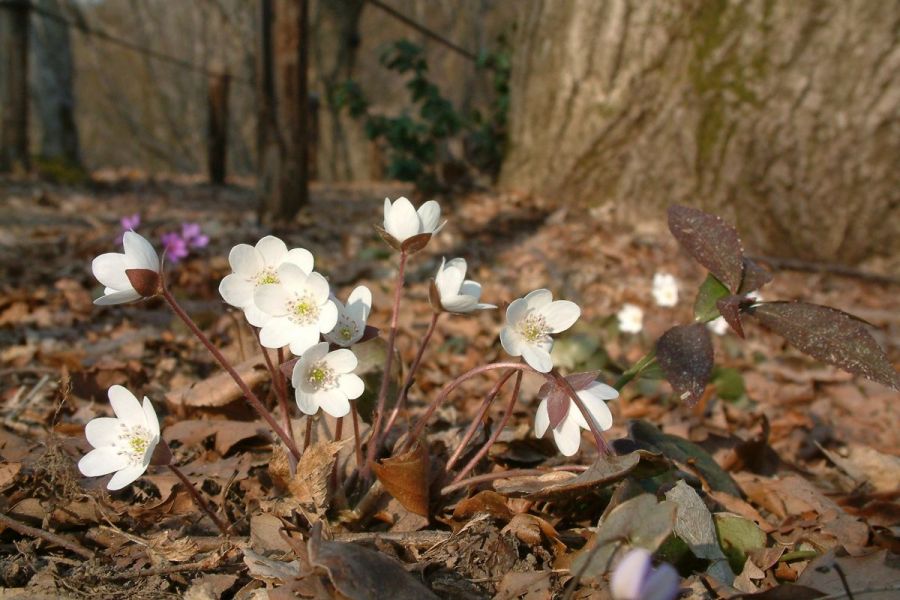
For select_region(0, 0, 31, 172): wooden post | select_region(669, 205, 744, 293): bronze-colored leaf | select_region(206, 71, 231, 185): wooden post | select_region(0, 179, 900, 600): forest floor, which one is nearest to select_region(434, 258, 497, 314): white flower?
select_region(0, 179, 900, 600): forest floor

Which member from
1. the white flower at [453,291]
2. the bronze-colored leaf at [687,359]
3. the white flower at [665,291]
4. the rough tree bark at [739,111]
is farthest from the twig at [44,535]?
the rough tree bark at [739,111]

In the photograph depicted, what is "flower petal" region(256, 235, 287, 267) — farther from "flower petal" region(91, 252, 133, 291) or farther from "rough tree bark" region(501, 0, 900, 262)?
"rough tree bark" region(501, 0, 900, 262)

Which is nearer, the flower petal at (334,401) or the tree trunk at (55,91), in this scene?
the flower petal at (334,401)

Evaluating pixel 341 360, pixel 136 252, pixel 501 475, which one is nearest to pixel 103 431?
pixel 136 252

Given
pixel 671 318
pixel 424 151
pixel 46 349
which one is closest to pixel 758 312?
pixel 671 318

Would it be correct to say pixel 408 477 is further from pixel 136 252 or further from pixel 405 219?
pixel 136 252

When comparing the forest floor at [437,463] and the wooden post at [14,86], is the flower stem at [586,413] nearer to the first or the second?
the forest floor at [437,463]

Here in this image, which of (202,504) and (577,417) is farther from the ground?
(577,417)
